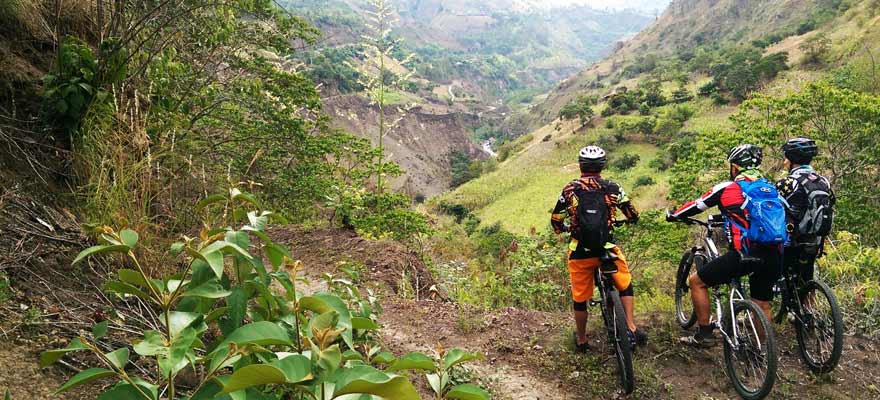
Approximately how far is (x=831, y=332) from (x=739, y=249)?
104 cm

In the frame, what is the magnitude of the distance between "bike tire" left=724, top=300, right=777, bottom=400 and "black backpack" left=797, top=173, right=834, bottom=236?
0.99 m

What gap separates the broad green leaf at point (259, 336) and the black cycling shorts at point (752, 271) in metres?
3.94

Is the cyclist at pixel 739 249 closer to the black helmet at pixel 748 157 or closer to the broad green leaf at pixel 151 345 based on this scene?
the black helmet at pixel 748 157

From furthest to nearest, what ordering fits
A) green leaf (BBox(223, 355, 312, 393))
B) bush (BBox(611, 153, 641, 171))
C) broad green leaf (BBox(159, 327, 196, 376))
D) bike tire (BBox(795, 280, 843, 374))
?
bush (BBox(611, 153, 641, 171)) → bike tire (BBox(795, 280, 843, 374)) → broad green leaf (BBox(159, 327, 196, 376)) → green leaf (BBox(223, 355, 312, 393))

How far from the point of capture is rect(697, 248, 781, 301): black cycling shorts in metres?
4.02

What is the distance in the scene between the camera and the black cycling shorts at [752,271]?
4023 mm

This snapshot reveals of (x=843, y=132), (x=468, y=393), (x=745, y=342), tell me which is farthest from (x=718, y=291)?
(x=843, y=132)

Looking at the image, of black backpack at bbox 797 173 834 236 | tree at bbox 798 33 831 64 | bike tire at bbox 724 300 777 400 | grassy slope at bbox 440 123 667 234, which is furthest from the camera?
tree at bbox 798 33 831 64

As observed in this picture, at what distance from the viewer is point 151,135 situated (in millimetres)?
3693

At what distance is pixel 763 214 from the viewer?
12.8 ft

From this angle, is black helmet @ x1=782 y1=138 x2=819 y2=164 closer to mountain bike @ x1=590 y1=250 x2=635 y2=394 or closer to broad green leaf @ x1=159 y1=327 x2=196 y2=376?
mountain bike @ x1=590 y1=250 x2=635 y2=394

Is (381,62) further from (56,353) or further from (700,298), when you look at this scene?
(56,353)

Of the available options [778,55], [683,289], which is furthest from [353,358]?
[778,55]

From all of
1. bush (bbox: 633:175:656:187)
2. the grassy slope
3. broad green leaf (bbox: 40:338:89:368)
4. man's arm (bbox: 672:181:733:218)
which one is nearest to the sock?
man's arm (bbox: 672:181:733:218)
